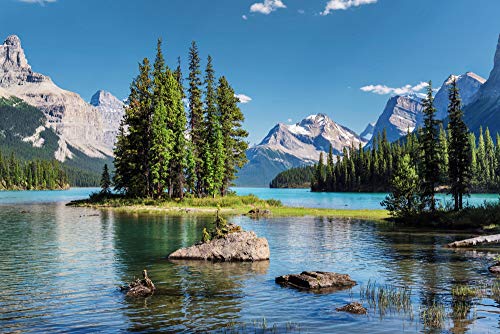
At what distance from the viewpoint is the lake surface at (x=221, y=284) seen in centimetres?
1482

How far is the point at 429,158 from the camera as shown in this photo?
57219 mm

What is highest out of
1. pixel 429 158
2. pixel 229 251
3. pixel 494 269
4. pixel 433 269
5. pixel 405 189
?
pixel 429 158

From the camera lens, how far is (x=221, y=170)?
79.2 metres

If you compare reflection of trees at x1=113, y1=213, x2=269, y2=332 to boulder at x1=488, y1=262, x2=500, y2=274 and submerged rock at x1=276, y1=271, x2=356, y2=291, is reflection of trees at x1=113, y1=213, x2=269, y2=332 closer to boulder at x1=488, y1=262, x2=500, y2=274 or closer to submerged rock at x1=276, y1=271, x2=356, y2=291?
submerged rock at x1=276, y1=271, x2=356, y2=291

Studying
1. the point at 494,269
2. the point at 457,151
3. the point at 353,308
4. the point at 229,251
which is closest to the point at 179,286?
the point at 229,251

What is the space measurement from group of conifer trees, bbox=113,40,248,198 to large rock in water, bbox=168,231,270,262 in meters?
45.9

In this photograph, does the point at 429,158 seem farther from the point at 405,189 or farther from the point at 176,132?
the point at 176,132

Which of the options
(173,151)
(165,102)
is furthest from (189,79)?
(173,151)

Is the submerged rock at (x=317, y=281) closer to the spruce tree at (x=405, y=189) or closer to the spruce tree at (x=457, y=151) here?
the spruce tree at (x=405, y=189)

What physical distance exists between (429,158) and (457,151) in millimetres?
4078

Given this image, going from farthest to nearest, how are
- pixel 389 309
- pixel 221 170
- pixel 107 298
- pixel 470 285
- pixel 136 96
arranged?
1. pixel 136 96
2. pixel 221 170
3. pixel 470 285
4. pixel 107 298
5. pixel 389 309

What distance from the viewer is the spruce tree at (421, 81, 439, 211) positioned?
180 feet

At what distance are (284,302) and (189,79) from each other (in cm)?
7112

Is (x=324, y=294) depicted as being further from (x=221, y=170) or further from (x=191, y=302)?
(x=221, y=170)
